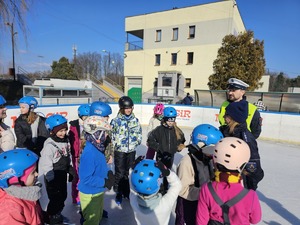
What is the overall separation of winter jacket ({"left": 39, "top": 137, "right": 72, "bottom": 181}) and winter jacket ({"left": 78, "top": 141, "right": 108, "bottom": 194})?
1.52 feet

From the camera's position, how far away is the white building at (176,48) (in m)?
20.6

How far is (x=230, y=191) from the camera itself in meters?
1.37

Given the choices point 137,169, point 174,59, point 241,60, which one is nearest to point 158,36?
point 174,59

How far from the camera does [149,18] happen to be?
24.7 metres

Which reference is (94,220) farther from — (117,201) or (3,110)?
(3,110)

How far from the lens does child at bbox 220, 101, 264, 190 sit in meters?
2.08

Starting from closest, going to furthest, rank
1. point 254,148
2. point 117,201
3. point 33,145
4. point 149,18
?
1. point 254,148
2. point 33,145
3. point 117,201
4. point 149,18

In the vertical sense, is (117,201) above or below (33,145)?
below

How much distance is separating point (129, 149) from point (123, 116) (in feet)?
1.88

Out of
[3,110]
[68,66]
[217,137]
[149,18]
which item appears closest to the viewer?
[217,137]

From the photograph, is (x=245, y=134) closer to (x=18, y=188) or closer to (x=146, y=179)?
(x=146, y=179)

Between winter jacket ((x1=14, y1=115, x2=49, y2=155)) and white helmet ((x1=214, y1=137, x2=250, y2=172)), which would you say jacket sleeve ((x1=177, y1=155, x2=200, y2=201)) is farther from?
winter jacket ((x1=14, y1=115, x2=49, y2=155))

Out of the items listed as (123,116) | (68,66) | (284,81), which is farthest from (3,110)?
(284,81)

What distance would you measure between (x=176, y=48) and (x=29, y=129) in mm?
22353
